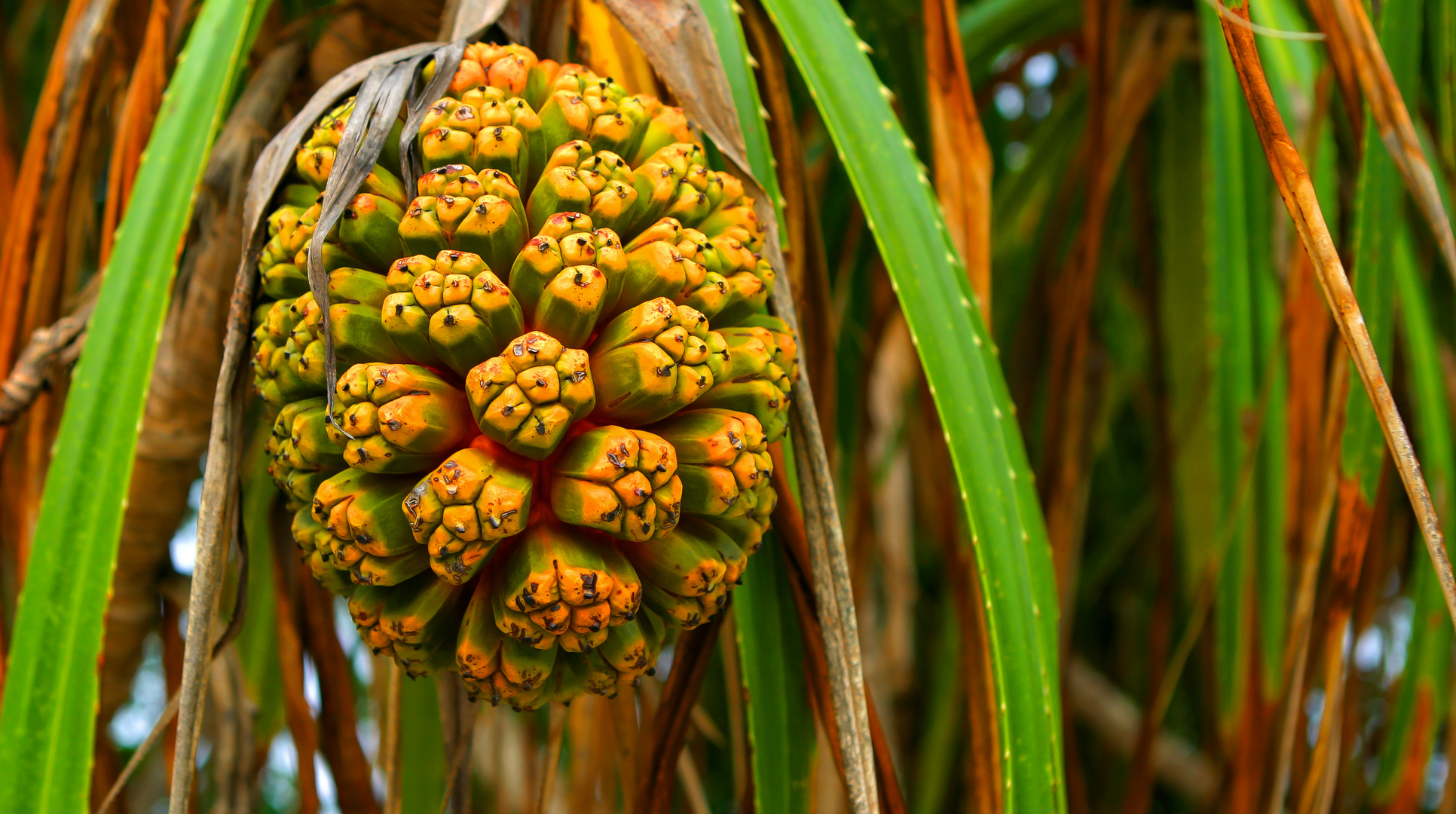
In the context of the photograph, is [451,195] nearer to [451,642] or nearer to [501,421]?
[501,421]

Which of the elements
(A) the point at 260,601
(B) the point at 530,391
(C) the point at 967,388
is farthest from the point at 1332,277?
(A) the point at 260,601

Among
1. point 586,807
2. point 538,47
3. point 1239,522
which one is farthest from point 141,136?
point 1239,522

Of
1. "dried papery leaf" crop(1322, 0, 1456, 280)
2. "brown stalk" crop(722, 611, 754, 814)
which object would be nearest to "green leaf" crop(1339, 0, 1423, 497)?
"dried papery leaf" crop(1322, 0, 1456, 280)

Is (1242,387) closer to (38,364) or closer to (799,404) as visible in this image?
(799,404)

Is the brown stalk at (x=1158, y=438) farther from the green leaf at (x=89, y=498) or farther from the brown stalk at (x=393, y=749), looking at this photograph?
the green leaf at (x=89, y=498)

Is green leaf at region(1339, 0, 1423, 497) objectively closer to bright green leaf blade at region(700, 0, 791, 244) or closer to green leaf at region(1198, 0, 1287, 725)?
green leaf at region(1198, 0, 1287, 725)

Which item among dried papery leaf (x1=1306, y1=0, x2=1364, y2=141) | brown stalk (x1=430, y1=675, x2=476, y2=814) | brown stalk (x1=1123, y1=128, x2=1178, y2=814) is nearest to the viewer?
dried papery leaf (x1=1306, y1=0, x2=1364, y2=141)
